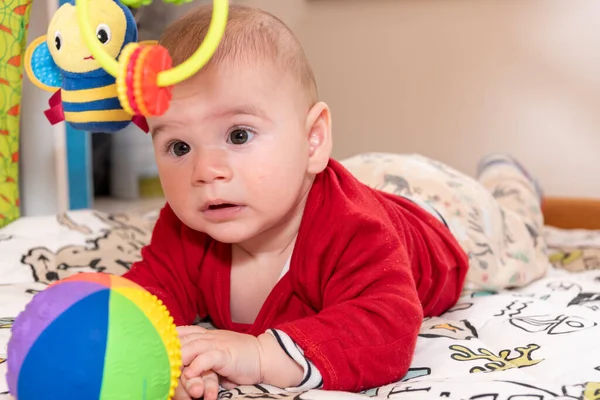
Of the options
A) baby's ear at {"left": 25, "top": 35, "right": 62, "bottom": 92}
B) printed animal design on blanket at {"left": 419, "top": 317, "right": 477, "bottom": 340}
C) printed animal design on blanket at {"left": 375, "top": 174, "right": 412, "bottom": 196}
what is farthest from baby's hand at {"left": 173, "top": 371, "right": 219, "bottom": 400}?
printed animal design on blanket at {"left": 375, "top": 174, "right": 412, "bottom": 196}

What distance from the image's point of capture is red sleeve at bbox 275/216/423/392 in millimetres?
763

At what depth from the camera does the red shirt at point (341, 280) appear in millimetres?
775

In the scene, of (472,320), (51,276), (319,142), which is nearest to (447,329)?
(472,320)

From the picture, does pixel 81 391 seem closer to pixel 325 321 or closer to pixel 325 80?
pixel 325 321

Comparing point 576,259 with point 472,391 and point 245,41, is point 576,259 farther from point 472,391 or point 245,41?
point 245,41

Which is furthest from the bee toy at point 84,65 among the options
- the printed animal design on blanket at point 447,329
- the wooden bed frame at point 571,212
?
the wooden bed frame at point 571,212

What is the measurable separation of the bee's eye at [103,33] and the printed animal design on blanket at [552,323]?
0.69 m

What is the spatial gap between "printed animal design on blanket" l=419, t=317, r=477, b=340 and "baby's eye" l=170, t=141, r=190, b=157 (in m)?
0.41

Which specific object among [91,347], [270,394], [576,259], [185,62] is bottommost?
[576,259]

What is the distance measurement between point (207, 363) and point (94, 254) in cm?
70

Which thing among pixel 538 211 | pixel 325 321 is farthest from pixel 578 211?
pixel 325 321

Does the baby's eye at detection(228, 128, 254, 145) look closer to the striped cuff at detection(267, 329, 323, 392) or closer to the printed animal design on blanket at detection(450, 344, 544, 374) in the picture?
the striped cuff at detection(267, 329, 323, 392)

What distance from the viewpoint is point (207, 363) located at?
0.71m

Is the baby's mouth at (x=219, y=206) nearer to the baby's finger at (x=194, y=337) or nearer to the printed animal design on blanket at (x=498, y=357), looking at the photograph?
the baby's finger at (x=194, y=337)
